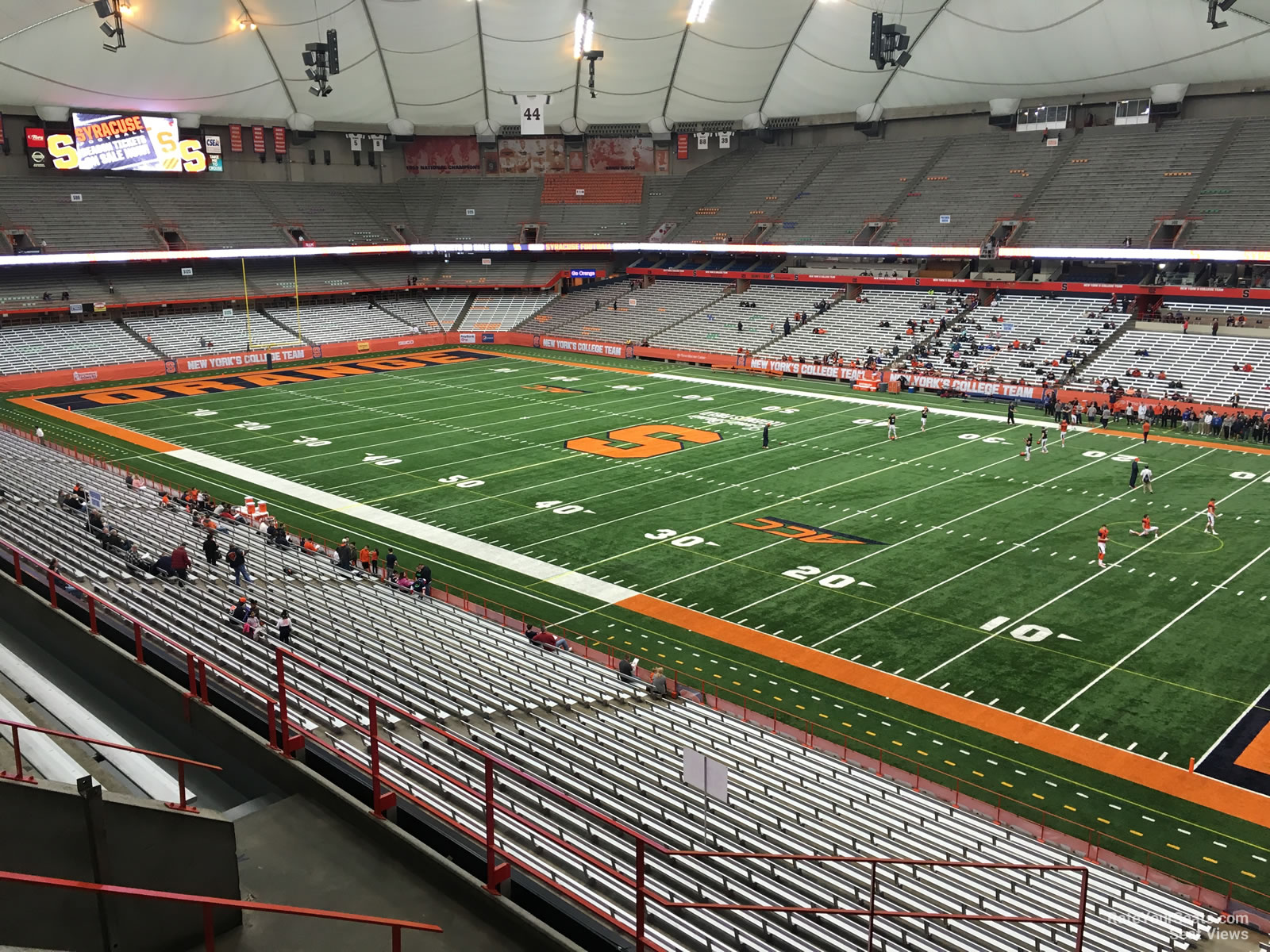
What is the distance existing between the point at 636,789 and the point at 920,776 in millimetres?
6018

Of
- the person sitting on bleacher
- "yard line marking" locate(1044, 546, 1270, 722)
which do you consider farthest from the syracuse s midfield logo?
the person sitting on bleacher

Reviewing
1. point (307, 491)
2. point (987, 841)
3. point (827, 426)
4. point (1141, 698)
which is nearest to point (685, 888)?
point (987, 841)

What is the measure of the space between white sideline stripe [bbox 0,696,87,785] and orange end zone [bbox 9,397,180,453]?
31563 millimetres

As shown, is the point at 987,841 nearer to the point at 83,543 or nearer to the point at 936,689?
the point at 936,689

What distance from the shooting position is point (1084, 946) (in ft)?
31.4

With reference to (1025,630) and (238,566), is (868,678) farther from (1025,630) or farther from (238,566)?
(238,566)

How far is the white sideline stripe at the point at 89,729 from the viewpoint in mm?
8469

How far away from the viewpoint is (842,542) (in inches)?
1057

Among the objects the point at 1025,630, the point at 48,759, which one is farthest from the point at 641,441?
the point at 48,759

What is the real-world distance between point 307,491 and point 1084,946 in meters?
27.1

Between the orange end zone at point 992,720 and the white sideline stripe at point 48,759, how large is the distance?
13657mm

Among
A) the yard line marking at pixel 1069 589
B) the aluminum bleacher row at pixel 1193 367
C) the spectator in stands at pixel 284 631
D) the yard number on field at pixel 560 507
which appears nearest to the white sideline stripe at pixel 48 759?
the spectator in stands at pixel 284 631

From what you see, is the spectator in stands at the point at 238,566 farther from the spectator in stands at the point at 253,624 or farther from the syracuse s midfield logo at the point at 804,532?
the syracuse s midfield logo at the point at 804,532

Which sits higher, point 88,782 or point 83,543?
point 88,782
